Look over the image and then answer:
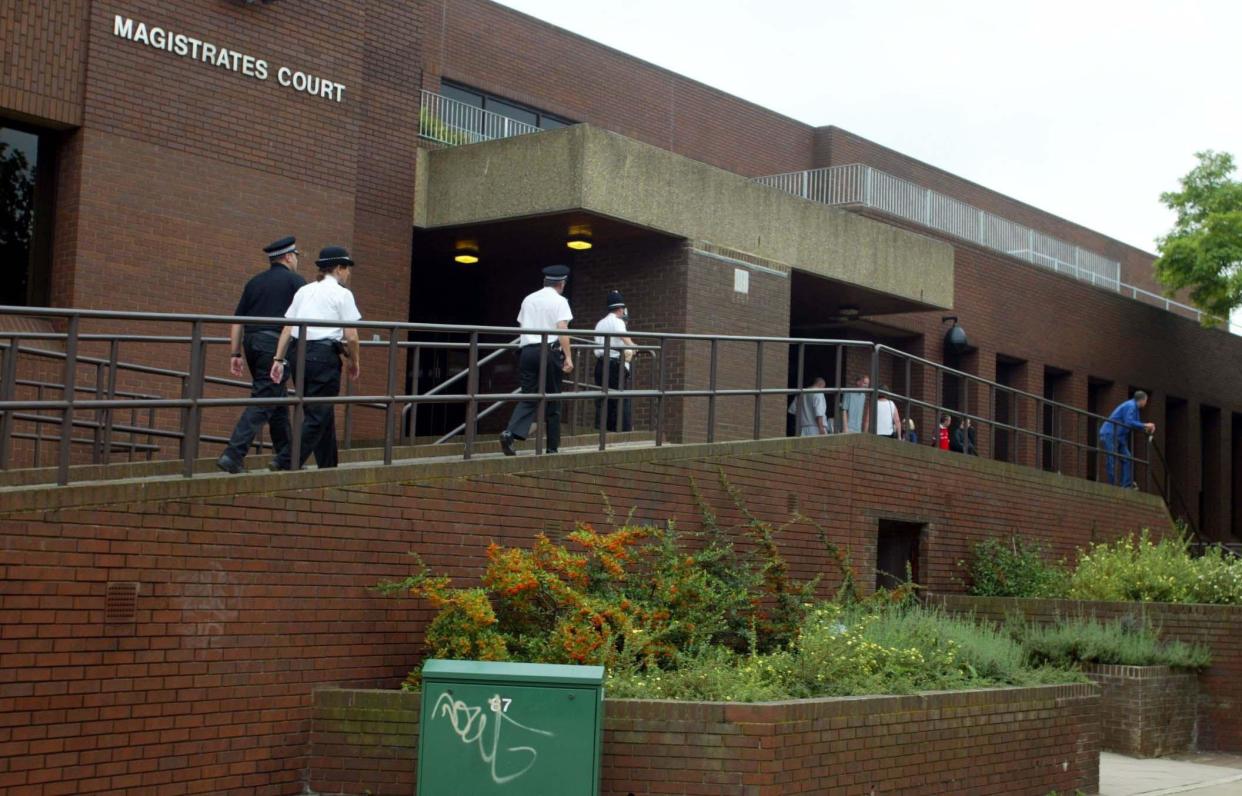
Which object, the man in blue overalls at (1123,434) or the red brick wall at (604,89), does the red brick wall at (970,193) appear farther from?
the man in blue overalls at (1123,434)

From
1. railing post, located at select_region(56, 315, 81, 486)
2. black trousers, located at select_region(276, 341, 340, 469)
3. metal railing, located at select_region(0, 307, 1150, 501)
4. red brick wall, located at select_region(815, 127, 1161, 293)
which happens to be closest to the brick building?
metal railing, located at select_region(0, 307, 1150, 501)

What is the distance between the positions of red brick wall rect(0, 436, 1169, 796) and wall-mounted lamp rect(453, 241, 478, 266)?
734cm

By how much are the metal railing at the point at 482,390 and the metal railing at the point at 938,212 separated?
256 centimetres

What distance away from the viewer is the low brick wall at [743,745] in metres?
8.21

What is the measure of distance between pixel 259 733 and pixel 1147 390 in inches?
1033

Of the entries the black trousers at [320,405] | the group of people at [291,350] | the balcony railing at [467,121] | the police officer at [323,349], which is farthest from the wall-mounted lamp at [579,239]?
the black trousers at [320,405]

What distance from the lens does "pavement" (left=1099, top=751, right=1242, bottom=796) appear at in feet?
36.9

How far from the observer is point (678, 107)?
33.8 meters

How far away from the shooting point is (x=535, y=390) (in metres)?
11.5

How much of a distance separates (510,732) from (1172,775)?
6727 mm

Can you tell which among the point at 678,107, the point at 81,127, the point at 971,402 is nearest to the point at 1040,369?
the point at 971,402

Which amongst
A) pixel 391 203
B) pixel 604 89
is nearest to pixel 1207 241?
pixel 604 89

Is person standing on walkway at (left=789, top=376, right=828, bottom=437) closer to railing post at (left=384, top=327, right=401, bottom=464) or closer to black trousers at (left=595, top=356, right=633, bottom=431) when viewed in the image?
black trousers at (left=595, top=356, right=633, bottom=431)

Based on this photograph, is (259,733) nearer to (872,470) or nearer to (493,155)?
(872,470)
